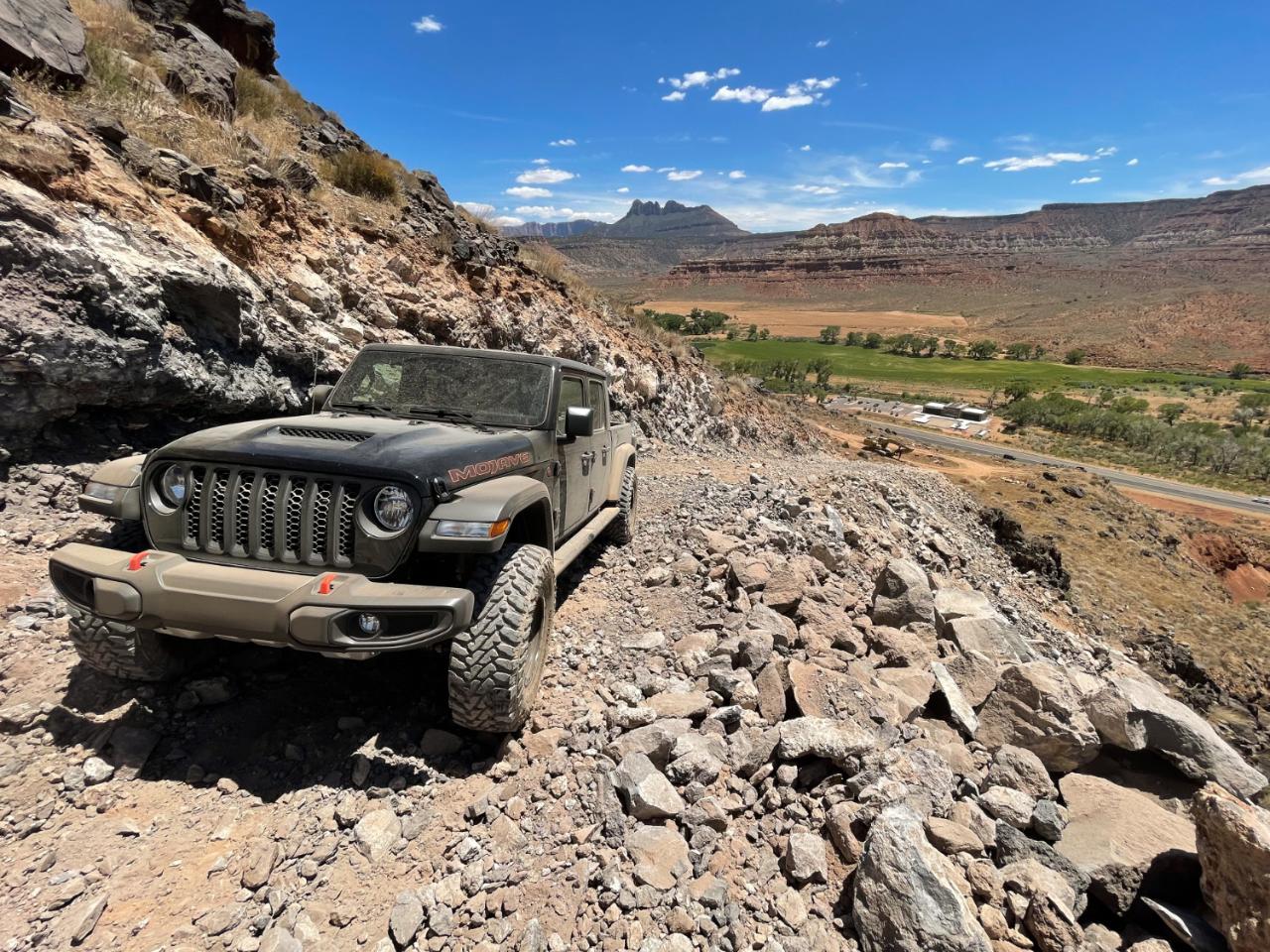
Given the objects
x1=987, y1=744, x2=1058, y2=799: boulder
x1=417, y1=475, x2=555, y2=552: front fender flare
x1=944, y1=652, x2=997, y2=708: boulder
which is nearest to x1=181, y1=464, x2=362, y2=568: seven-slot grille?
x1=417, y1=475, x2=555, y2=552: front fender flare

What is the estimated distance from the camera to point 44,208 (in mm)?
4957

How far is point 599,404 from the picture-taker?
5.71 meters

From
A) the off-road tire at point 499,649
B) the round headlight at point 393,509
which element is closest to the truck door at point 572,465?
the off-road tire at point 499,649

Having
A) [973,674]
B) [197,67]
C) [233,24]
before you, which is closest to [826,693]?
[973,674]

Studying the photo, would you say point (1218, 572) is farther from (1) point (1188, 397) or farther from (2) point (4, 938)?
(1) point (1188, 397)

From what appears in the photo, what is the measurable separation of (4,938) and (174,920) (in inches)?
19.6

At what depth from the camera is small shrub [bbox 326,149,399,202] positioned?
12.0 metres

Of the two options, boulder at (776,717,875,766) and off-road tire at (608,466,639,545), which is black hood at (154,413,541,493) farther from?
off-road tire at (608,466,639,545)

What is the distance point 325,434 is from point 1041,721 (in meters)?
4.62

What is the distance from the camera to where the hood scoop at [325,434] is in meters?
3.29

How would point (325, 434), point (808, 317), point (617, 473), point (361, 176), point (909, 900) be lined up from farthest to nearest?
1. point (808, 317)
2. point (361, 176)
3. point (617, 473)
4. point (325, 434)
5. point (909, 900)

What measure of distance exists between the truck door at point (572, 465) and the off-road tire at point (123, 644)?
2.36 metres

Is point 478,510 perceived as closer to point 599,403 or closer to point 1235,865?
point 599,403

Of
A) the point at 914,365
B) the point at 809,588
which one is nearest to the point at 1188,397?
the point at 914,365
